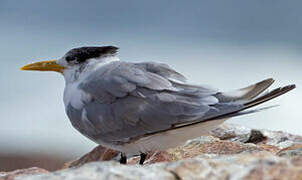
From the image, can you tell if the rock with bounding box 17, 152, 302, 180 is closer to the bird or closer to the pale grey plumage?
the bird

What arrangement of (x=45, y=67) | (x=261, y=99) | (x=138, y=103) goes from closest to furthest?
1. (x=261, y=99)
2. (x=138, y=103)
3. (x=45, y=67)

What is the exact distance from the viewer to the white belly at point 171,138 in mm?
6242

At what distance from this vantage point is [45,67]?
26.0 feet

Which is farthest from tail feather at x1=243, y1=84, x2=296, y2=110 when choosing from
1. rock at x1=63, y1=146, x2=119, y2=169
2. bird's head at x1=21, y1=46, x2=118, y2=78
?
rock at x1=63, y1=146, x2=119, y2=169

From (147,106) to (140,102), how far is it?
0.09 metres

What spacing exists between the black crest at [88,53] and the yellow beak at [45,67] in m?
0.25

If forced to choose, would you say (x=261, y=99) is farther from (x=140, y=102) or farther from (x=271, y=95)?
(x=140, y=102)

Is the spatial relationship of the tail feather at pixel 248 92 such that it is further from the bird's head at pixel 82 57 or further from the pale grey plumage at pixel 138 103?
the bird's head at pixel 82 57

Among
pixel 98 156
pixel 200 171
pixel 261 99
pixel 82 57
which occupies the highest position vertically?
pixel 82 57

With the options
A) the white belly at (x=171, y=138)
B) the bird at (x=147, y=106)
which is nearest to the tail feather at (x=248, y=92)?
the bird at (x=147, y=106)

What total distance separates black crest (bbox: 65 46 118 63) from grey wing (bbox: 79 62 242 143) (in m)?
0.67

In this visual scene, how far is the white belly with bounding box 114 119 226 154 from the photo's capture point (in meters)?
6.24

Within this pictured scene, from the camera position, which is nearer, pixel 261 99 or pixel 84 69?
pixel 261 99

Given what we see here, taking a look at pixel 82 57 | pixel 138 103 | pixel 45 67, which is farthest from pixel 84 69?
pixel 138 103
